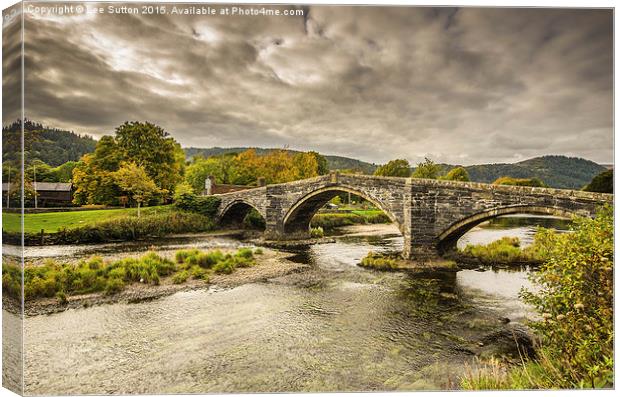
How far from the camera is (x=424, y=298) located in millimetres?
9203

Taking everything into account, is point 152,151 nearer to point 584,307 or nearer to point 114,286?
point 114,286

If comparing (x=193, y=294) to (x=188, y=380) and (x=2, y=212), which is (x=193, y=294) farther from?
Result: (x=2, y=212)

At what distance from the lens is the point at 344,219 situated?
28484mm

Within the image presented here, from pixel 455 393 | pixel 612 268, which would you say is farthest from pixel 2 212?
pixel 612 268

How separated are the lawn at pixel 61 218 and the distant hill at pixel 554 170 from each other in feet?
27.9

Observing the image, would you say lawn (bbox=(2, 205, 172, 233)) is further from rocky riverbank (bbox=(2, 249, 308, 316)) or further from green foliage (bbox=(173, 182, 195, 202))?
rocky riverbank (bbox=(2, 249, 308, 316))

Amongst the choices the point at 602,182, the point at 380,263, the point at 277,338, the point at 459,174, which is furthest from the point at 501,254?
the point at 277,338

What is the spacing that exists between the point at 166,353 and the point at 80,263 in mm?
6614

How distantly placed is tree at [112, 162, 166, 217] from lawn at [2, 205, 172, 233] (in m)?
0.85

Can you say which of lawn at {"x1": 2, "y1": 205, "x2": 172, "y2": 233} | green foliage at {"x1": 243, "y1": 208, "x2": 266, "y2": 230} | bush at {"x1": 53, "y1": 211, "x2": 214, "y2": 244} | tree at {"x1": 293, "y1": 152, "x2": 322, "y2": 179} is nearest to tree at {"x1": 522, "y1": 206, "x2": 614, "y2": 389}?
lawn at {"x1": 2, "y1": 205, "x2": 172, "y2": 233}

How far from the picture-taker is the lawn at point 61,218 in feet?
14.7

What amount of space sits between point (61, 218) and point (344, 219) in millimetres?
20180

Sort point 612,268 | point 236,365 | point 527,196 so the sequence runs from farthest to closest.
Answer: point 527,196
point 236,365
point 612,268

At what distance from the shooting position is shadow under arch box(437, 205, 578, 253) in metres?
9.38
